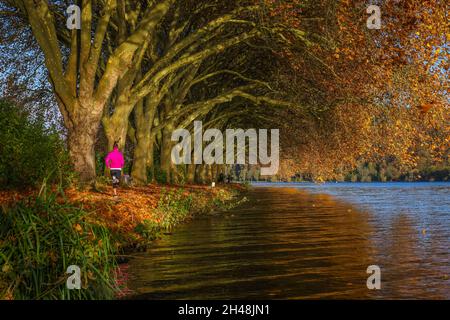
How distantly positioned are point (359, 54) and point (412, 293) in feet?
42.7

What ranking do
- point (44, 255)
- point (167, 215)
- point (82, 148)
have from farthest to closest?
point (167, 215) → point (82, 148) → point (44, 255)

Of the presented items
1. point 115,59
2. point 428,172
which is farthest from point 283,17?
point 428,172

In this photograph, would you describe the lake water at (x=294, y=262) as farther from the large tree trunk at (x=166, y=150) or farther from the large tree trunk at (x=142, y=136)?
the large tree trunk at (x=166, y=150)

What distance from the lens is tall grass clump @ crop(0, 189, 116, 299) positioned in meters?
8.32

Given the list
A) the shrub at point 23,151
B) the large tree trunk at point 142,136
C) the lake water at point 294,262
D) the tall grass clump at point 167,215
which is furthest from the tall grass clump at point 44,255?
the large tree trunk at point 142,136

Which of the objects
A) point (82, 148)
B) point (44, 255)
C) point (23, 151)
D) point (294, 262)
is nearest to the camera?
point (44, 255)

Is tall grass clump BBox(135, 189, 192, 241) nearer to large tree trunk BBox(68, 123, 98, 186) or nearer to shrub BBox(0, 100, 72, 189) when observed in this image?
large tree trunk BBox(68, 123, 98, 186)

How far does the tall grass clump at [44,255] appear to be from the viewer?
832cm

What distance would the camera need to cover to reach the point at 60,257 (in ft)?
29.1

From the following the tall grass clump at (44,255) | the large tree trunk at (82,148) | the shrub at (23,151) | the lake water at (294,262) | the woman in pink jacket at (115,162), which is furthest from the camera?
the woman in pink jacket at (115,162)

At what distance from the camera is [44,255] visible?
28.5 feet

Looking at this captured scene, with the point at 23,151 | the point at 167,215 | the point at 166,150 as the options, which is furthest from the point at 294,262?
the point at 166,150

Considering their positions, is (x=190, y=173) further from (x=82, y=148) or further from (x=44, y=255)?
(x=44, y=255)

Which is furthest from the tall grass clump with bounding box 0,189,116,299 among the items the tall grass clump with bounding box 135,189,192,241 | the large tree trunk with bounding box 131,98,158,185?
the large tree trunk with bounding box 131,98,158,185
